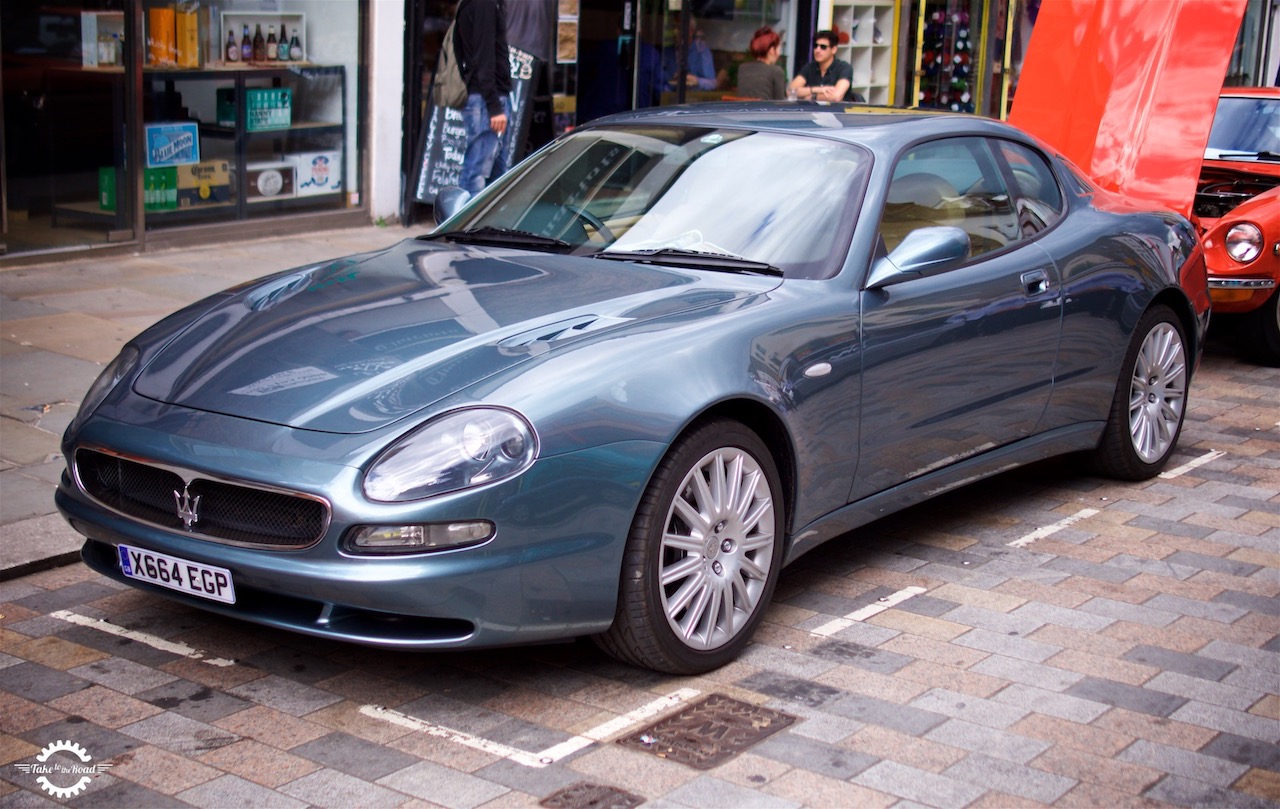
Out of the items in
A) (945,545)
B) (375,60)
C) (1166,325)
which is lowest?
(945,545)

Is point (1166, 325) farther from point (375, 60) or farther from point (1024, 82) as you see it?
point (375, 60)

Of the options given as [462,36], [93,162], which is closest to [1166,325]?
[462,36]

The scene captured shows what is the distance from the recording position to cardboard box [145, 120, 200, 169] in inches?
424

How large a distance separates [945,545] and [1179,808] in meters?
2.14

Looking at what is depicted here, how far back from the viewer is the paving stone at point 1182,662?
4.61 metres

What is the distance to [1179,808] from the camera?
371 centimetres

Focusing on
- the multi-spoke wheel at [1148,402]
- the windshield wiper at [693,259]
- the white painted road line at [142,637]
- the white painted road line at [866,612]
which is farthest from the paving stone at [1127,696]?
the white painted road line at [142,637]

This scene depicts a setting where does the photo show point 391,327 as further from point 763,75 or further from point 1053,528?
point 763,75

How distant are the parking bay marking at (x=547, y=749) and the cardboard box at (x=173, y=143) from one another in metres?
7.60

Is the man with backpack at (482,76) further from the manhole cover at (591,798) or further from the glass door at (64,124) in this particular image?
the manhole cover at (591,798)

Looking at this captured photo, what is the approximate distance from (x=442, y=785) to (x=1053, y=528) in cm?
320

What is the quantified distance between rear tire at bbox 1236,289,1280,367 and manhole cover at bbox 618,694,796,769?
6.31 metres

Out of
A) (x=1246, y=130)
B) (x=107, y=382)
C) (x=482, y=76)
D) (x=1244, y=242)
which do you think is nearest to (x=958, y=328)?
(x=107, y=382)

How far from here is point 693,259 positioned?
16.6ft
